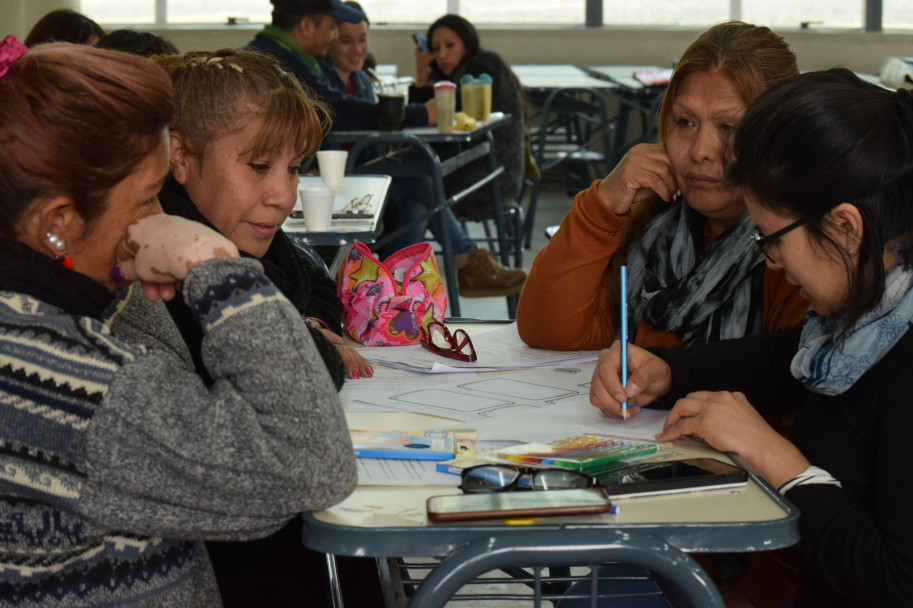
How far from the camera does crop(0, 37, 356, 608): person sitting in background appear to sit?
34.8 inches

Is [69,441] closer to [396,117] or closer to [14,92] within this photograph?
[14,92]

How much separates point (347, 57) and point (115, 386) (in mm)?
4552

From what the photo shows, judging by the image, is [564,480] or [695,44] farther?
[695,44]

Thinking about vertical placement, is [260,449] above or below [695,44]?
below

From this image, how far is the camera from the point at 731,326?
158 cm

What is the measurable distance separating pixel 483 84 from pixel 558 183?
408cm

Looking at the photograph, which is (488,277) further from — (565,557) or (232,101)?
(565,557)

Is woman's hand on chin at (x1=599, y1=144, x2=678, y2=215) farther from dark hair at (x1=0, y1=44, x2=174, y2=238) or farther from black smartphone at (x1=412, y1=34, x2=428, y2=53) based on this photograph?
black smartphone at (x1=412, y1=34, x2=428, y2=53)

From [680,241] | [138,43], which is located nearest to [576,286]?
[680,241]

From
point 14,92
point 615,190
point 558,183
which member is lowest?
point 558,183

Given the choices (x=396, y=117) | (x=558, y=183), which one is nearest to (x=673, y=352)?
(x=396, y=117)

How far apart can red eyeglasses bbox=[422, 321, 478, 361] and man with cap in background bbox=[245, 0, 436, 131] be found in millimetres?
2719

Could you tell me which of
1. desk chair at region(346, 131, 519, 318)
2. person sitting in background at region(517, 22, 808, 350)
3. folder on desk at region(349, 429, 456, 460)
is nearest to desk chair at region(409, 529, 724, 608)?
folder on desk at region(349, 429, 456, 460)

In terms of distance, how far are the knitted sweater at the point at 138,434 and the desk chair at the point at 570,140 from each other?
516 cm
